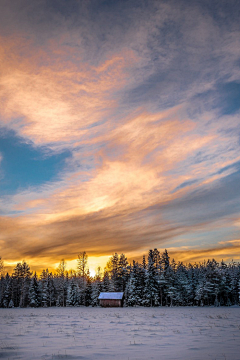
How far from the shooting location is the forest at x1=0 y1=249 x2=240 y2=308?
71.6m

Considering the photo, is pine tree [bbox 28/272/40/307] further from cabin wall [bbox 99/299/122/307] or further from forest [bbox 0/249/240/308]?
cabin wall [bbox 99/299/122/307]

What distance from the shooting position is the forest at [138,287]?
A: 235 ft

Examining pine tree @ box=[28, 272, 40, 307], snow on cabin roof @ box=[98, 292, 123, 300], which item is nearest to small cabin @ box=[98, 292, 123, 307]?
snow on cabin roof @ box=[98, 292, 123, 300]

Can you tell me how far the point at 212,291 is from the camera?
251ft

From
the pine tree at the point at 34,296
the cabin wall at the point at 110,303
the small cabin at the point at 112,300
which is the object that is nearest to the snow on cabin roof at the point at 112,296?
the small cabin at the point at 112,300

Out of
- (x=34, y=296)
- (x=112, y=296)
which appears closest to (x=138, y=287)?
(x=112, y=296)

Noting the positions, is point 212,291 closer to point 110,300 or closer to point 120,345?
point 110,300

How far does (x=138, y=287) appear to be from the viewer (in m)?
72.8

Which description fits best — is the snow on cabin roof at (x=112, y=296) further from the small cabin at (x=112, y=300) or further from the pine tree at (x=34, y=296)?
the pine tree at (x=34, y=296)

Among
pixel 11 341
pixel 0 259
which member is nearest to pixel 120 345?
pixel 11 341

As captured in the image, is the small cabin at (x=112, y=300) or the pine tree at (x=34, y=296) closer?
the small cabin at (x=112, y=300)

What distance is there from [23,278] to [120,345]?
8604 centimetres

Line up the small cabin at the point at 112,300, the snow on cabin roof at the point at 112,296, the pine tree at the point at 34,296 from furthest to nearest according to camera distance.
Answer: the pine tree at the point at 34,296 < the snow on cabin roof at the point at 112,296 < the small cabin at the point at 112,300

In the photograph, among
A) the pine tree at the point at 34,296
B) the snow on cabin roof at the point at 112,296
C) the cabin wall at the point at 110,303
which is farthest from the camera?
the pine tree at the point at 34,296
